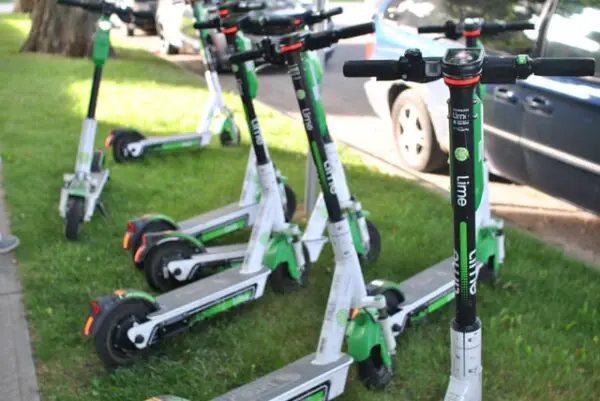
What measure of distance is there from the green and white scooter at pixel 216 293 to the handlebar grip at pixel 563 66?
1.59 metres

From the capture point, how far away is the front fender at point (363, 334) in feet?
11.6

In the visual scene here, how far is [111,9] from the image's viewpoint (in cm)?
554

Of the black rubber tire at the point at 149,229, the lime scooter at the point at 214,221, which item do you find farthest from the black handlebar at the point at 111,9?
the black rubber tire at the point at 149,229

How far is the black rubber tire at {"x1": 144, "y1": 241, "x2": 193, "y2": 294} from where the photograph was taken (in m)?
4.62

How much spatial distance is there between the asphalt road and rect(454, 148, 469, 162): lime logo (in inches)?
129

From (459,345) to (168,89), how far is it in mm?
8864

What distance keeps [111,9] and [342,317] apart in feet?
10.3

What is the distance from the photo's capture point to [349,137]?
28.6 ft

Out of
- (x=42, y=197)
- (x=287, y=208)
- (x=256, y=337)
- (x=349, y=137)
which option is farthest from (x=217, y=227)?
(x=349, y=137)

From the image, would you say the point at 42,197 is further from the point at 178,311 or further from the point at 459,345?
the point at 459,345

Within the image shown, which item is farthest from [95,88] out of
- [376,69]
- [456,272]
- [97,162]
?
[456,272]

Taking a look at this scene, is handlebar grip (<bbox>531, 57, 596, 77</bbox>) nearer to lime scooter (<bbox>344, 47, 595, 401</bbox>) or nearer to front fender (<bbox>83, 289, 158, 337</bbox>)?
lime scooter (<bbox>344, 47, 595, 401</bbox>)

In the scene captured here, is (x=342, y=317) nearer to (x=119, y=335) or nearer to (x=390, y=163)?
(x=119, y=335)

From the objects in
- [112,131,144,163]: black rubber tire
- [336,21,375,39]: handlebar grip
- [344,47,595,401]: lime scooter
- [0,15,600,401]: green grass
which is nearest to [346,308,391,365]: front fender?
[0,15,600,401]: green grass
